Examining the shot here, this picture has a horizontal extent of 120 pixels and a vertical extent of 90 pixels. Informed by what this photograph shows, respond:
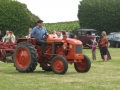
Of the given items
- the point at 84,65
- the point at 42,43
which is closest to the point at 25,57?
the point at 42,43

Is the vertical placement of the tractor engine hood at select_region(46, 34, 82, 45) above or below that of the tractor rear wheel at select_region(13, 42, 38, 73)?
above

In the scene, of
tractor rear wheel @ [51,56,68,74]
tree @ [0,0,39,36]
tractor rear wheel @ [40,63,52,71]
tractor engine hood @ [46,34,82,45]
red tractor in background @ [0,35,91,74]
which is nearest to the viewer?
tractor rear wheel @ [51,56,68,74]

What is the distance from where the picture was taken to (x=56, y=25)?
6731 centimetres

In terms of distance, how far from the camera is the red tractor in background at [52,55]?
1523 centimetres

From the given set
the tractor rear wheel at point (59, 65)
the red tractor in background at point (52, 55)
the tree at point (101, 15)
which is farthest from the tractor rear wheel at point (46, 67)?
the tree at point (101, 15)

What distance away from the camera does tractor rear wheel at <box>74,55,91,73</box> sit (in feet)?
52.2

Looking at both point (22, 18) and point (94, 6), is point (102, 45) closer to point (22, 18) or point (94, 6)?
point (22, 18)

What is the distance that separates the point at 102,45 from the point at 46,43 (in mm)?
8719

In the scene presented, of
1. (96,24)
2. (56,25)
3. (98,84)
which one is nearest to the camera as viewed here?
(98,84)

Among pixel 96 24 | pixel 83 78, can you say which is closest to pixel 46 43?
pixel 83 78

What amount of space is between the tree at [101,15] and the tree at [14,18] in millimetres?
10071

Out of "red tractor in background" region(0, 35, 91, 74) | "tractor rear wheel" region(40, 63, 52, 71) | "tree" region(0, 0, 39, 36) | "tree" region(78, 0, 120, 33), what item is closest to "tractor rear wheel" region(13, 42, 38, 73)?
"red tractor in background" region(0, 35, 91, 74)

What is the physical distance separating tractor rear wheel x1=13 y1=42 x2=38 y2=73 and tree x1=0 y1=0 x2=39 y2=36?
28516 mm

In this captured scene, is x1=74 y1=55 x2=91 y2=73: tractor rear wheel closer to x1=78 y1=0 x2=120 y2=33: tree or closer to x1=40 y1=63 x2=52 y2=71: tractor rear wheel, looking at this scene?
x1=40 y1=63 x2=52 y2=71: tractor rear wheel
